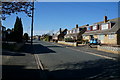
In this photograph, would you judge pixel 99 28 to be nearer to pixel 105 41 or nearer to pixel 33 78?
pixel 105 41

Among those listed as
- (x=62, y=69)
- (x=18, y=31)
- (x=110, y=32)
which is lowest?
(x=62, y=69)

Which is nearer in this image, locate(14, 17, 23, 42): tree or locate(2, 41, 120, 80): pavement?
locate(2, 41, 120, 80): pavement

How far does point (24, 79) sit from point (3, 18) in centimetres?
313

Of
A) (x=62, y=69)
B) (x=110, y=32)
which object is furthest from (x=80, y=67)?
(x=110, y=32)

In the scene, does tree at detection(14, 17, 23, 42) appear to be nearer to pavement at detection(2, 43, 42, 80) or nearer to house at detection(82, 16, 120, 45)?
house at detection(82, 16, 120, 45)

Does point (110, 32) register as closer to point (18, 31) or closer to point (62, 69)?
point (18, 31)

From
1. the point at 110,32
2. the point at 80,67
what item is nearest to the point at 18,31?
the point at 110,32

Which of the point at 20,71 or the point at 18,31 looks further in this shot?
the point at 18,31

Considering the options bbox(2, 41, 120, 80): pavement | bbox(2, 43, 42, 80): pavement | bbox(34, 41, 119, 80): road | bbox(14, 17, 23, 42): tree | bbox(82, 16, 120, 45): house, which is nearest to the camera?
bbox(2, 43, 42, 80): pavement

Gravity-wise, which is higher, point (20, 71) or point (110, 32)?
point (110, 32)

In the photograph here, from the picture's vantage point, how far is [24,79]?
650 centimetres

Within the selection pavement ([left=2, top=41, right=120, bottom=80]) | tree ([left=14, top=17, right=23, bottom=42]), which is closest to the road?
pavement ([left=2, top=41, right=120, bottom=80])

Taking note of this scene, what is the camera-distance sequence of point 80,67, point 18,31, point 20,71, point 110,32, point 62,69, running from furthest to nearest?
→ point 18,31
point 110,32
point 80,67
point 62,69
point 20,71

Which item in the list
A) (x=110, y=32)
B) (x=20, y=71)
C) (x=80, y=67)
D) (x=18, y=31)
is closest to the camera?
(x=20, y=71)
